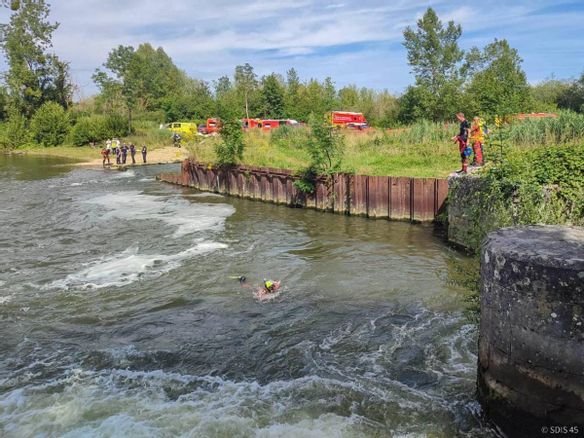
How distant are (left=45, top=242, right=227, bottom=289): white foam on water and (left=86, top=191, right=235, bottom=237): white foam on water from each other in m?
2.41

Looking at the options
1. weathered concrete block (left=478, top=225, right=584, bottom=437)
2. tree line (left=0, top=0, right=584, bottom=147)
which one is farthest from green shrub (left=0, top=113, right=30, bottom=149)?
weathered concrete block (left=478, top=225, right=584, bottom=437)

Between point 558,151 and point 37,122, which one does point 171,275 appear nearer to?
point 558,151

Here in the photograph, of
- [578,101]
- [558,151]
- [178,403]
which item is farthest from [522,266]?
[578,101]

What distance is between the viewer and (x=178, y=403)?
653 cm

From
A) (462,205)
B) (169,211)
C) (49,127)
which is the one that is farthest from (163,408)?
(49,127)

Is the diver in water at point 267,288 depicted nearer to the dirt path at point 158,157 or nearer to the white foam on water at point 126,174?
the white foam on water at point 126,174

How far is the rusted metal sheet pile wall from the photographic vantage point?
16453mm

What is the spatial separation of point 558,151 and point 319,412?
8759 mm

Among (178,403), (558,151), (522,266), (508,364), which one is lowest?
(178,403)

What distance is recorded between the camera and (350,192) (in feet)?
60.7

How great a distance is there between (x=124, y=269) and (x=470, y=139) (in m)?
10.1

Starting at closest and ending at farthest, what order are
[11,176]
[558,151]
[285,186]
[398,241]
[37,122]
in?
1. [558,151]
2. [398,241]
3. [285,186]
4. [11,176]
5. [37,122]

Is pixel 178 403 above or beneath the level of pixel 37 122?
beneath

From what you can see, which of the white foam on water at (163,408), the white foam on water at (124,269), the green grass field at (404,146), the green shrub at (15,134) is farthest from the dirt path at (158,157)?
the white foam on water at (163,408)
